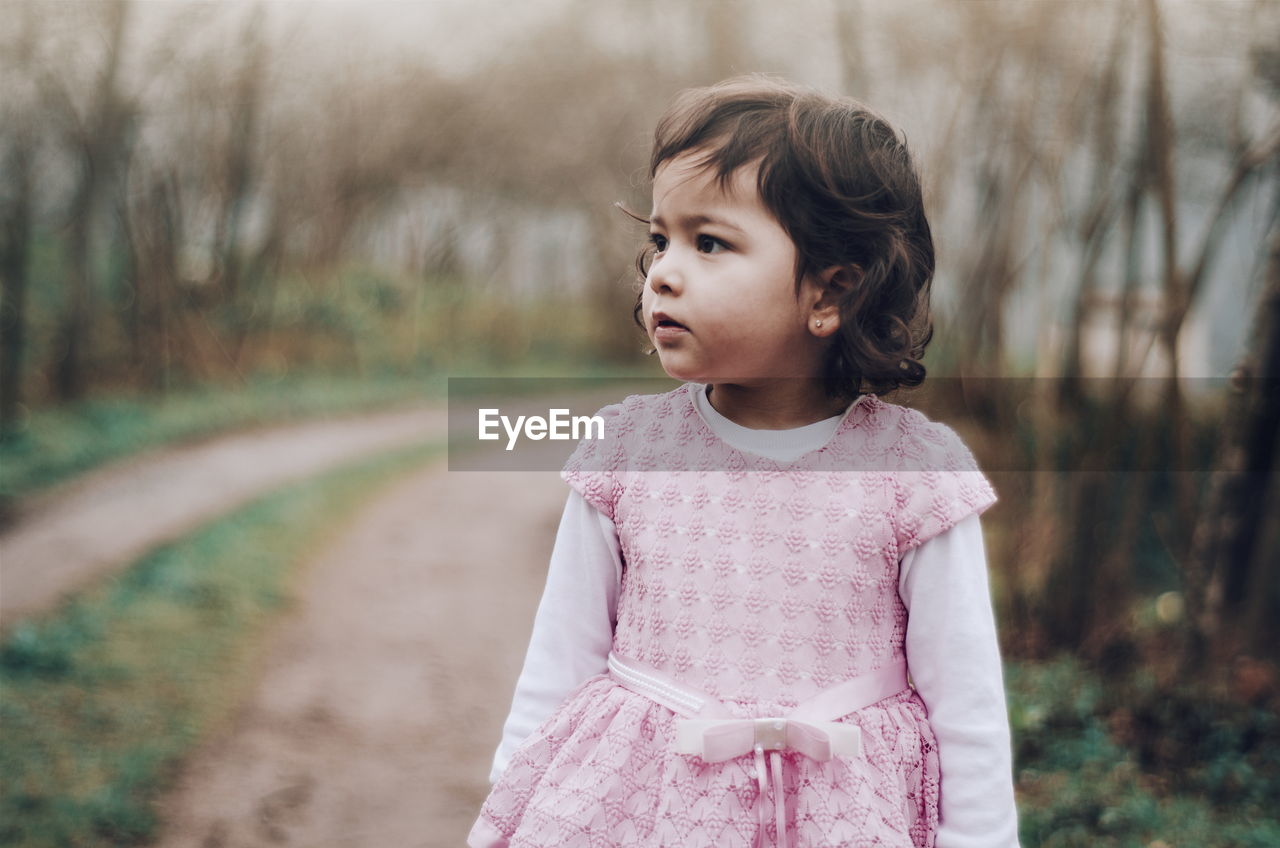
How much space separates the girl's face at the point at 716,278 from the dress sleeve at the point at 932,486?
0.21m

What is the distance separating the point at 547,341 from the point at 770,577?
11438mm

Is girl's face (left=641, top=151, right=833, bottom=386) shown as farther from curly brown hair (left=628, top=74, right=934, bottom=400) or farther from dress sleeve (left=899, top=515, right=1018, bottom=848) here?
dress sleeve (left=899, top=515, right=1018, bottom=848)

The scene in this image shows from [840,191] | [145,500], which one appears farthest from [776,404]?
[145,500]

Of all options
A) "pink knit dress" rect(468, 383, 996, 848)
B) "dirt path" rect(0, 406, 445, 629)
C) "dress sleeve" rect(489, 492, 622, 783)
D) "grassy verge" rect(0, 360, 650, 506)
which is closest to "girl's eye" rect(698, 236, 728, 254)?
"pink knit dress" rect(468, 383, 996, 848)

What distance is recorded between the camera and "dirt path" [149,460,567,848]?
293 centimetres

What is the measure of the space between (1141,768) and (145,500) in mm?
4701

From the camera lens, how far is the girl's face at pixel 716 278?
1.27 metres

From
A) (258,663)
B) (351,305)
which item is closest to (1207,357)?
(258,663)

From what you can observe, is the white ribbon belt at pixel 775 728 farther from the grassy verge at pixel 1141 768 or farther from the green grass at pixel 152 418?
the green grass at pixel 152 418

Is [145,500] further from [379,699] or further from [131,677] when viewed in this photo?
[379,699]

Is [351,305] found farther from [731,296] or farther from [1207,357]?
[731,296]

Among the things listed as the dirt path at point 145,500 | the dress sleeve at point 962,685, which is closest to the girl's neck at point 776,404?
the dress sleeve at point 962,685

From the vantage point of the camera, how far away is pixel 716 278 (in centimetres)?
127

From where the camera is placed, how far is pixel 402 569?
17.7 ft
